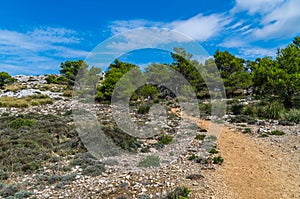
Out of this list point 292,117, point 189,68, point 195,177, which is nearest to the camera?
point 195,177

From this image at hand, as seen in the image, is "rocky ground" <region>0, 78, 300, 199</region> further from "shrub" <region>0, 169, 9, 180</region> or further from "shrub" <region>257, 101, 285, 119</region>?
"shrub" <region>257, 101, 285, 119</region>

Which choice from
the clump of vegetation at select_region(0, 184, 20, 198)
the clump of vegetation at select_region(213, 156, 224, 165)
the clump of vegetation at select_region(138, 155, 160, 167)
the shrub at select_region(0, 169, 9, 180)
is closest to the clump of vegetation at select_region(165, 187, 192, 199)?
the clump of vegetation at select_region(138, 155, 160, 167)

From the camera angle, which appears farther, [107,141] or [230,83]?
[230,83]

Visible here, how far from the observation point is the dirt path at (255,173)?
23.5 ft

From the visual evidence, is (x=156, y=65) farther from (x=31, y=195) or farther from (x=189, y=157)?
(x=31, y=195)

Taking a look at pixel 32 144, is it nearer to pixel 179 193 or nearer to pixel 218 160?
pixel 179 193

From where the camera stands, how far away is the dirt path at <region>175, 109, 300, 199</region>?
23.5 feet

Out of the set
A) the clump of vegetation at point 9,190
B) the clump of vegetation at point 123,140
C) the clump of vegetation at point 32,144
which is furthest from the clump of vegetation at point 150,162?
the clump of vegetation at point 9,190

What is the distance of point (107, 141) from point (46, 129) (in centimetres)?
419

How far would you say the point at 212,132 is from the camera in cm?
1521

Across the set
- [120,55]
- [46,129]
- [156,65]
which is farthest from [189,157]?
[156,65]

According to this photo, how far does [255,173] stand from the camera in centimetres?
859

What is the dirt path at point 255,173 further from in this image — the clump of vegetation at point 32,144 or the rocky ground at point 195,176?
the clump of vegetation at point 32,144

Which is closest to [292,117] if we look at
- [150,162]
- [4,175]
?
[150,162]
